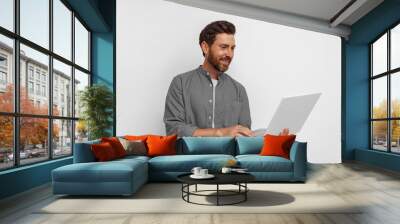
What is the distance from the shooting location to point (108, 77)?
841 centimetres

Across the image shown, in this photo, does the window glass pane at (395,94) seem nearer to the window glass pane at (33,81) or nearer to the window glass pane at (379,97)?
the window glass pane at (379,97)

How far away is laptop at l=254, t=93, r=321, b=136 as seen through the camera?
7.69 meters

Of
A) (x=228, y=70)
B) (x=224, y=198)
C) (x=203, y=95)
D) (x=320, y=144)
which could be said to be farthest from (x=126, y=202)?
(x=320, y=144)

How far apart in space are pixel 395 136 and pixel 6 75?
280 inches

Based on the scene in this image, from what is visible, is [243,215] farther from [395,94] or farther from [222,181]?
[395,94]

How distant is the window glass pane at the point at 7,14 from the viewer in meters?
4.71

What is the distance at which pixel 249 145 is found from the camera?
21.7ft

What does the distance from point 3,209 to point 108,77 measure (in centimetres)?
473

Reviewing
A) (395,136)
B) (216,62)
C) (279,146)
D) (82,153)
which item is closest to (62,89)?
(82,153)

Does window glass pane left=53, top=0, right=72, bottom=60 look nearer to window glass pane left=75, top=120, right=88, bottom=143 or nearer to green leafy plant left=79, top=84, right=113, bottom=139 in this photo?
green leafy plant left=79, top=84, right=113, bottom=139

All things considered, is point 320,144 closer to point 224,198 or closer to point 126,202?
point 224,198

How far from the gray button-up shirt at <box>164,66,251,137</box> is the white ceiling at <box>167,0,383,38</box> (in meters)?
1.35

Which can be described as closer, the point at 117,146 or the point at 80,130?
the point at 117,146

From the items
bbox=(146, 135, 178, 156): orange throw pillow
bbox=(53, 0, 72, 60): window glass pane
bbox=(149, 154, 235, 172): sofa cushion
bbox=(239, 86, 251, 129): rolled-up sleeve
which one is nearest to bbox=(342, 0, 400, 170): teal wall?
bbox=(239, 86, 251, 129): rolled-up sleeve
